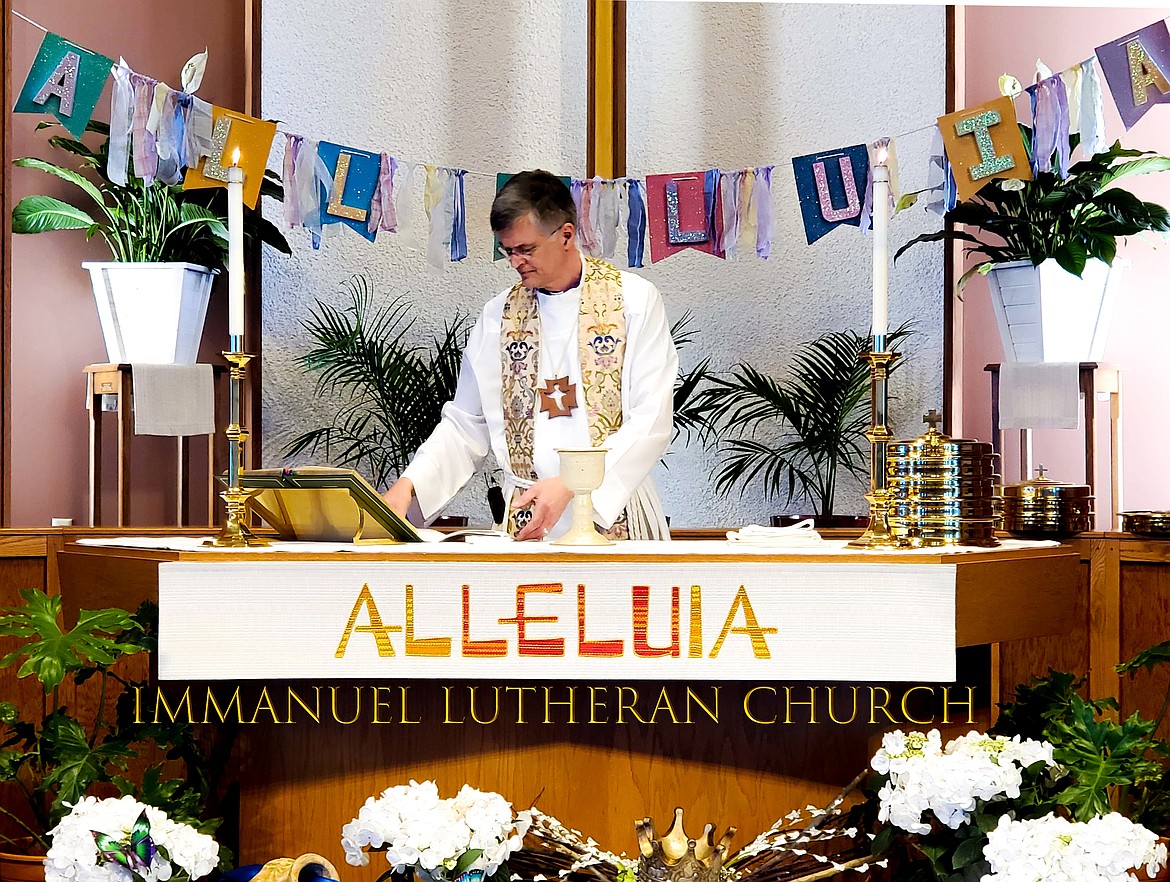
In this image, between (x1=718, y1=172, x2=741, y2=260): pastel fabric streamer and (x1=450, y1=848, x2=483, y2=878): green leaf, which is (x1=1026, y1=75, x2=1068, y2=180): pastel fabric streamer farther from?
(x1=450, y1=848, x2=483, y2=878): green leaf

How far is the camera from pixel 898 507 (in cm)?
290

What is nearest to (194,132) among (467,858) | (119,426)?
(119,426)

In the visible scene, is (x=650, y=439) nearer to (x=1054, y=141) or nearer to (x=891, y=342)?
(x=1054, y=141)

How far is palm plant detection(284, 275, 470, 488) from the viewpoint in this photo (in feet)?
17.0

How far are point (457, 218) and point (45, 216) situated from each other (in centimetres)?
138

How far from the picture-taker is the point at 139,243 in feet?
14.8

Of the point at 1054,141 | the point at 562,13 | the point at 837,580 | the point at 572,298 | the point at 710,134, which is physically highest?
the point at 562,13

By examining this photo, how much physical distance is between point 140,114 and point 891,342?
3.17 meters

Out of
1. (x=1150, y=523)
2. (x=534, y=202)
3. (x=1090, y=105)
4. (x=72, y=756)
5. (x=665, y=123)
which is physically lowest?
(x=72, y=756)

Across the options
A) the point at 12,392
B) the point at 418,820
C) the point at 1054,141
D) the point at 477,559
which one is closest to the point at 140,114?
the point at 12,392

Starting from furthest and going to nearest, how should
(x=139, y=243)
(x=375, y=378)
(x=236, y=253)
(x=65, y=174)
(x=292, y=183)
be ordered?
(x=375, y=378), (x=139, y=243), (x=65, y=174), (x=292, y=183), (x=236, y=253)

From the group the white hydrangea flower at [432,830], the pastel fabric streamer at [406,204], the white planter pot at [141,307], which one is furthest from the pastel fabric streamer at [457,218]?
the white hydrangea flower at [432,830]

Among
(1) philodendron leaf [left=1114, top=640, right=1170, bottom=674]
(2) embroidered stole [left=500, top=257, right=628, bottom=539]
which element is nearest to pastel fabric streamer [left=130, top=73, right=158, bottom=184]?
(2) embroidered stole [left=500, top=257, right=628, bottom=539]

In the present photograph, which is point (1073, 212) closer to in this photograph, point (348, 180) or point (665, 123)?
point (665, 123)
